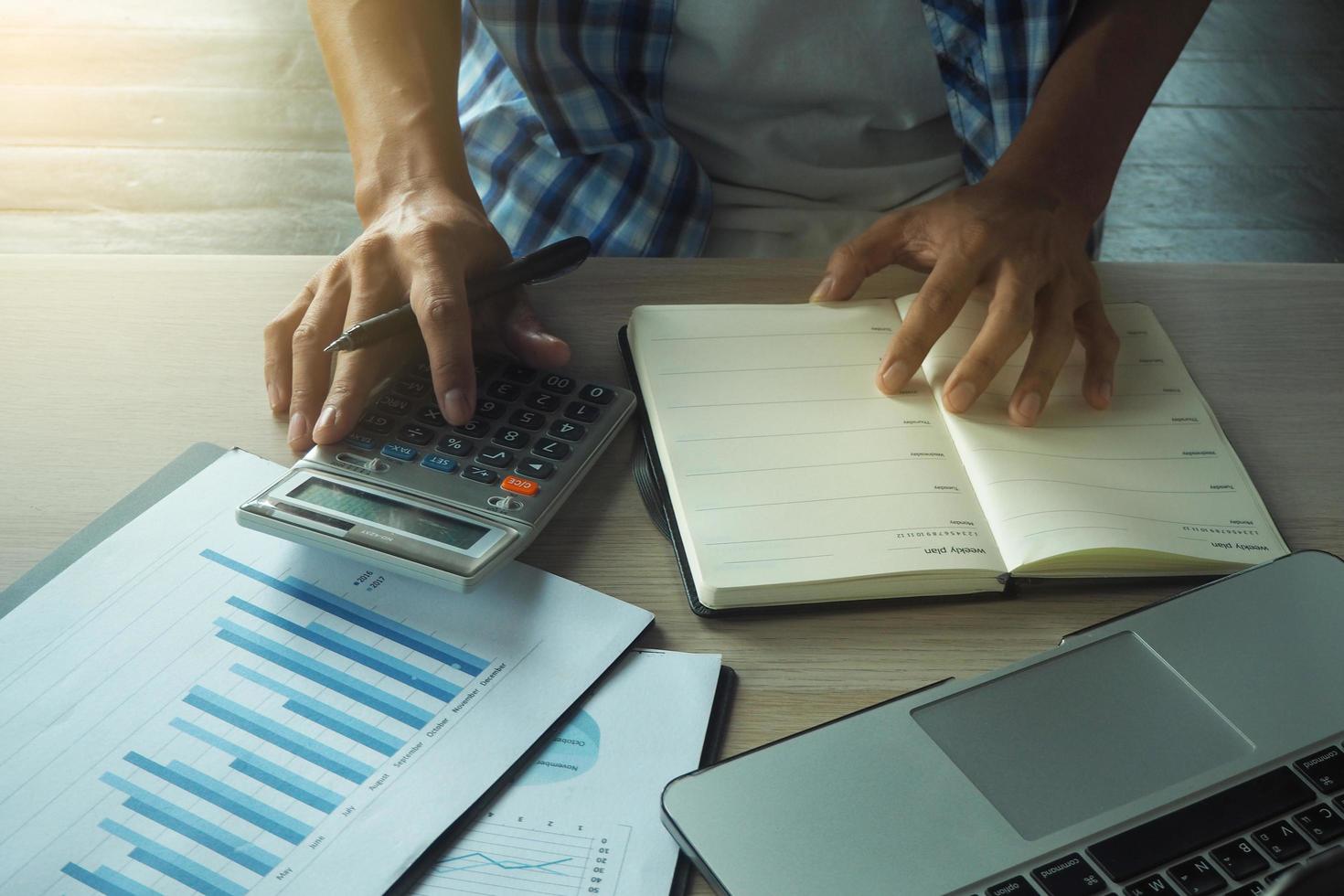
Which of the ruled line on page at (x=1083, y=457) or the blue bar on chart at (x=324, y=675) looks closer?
the blue bar on chart at (x=324, y=675)

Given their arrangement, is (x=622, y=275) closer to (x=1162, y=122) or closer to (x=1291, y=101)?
(x=1162, y=122)

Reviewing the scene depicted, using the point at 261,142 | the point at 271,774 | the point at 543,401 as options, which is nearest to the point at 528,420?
the point at 543,401

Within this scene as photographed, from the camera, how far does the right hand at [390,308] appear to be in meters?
0.60

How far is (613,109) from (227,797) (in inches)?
24.8

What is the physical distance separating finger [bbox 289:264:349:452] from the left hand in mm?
303

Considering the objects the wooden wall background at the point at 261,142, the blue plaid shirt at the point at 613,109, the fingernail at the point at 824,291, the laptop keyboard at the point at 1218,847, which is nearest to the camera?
the laptop keyboard at the point at 1218,847

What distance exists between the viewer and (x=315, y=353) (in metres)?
0.63

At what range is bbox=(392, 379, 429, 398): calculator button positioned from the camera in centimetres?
62

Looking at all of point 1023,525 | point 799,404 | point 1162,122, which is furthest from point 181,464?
point 1162,122

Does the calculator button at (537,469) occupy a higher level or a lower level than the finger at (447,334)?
lower

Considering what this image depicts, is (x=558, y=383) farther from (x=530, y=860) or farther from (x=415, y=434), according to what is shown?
(x=530, y=860)

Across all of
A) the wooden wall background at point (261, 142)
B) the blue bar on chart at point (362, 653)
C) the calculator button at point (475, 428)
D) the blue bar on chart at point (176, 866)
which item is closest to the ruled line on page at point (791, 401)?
the calculator button at point (475, 428)

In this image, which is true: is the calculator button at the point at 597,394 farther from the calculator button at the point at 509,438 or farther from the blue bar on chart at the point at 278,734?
the blue bar on chart at the point at 278,734

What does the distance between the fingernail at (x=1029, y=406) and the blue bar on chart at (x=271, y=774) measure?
412 millimetres
